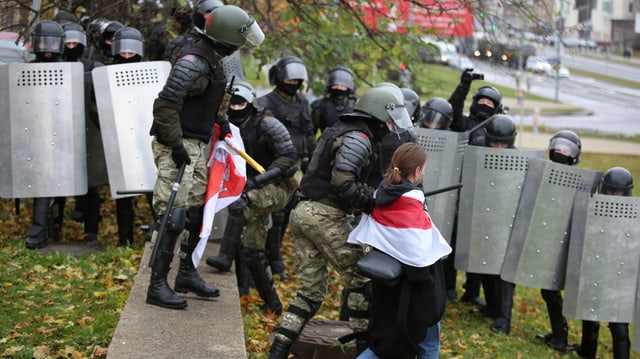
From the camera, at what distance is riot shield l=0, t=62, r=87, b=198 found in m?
8.28

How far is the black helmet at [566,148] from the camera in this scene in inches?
320

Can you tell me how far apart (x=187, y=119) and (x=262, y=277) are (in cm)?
191

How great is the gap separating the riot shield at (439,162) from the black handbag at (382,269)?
3.16 metres

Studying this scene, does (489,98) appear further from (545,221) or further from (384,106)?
(384,106)

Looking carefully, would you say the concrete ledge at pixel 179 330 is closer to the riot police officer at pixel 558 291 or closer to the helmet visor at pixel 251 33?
the helmet visor at pixel 251 33

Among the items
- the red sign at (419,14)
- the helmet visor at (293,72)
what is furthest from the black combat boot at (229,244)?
the red sign at (419,14)

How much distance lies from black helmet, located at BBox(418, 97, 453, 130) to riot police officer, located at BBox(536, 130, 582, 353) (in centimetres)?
102

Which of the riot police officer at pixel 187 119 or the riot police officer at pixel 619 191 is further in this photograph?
the riot police officer at pixel 619 191

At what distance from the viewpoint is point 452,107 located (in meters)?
9.37

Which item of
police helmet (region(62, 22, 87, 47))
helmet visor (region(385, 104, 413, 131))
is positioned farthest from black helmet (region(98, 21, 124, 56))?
helmet visor (region(385, 104, 413, 131))

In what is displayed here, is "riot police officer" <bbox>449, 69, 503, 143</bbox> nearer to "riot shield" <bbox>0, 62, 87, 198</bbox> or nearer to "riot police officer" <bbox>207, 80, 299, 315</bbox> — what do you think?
"riot police officer" <bbox>207, 80, 299, 315</bbox>

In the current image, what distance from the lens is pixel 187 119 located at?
20.6 ft

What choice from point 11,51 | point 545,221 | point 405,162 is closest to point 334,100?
point 545,221

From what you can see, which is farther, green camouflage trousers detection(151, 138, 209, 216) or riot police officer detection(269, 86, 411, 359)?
green camouflage trousers detection(151, 138, 209, 216)
